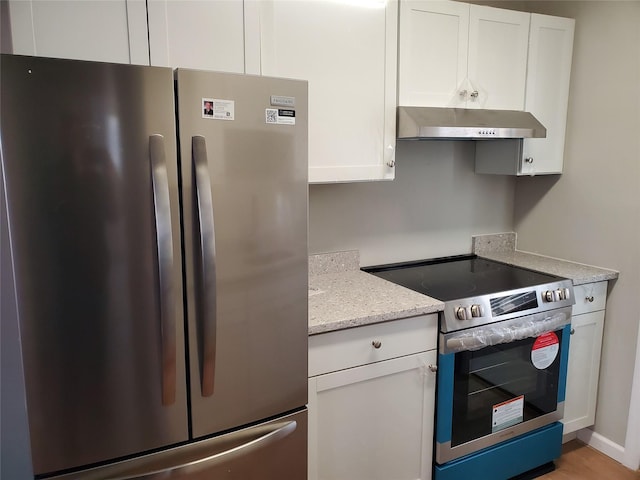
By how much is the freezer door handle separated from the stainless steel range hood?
1098 mm

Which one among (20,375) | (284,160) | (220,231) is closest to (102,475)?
(20,375)

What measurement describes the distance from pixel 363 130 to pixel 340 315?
77cm

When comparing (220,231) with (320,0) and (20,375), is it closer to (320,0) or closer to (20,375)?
(20,375)

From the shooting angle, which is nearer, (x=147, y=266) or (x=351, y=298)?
(x=147, y=266)

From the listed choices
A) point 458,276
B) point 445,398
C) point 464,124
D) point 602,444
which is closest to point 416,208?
point 458,276

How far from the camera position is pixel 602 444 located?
250 cm

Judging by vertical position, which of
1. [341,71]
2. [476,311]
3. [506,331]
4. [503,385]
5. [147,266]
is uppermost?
[341,71]

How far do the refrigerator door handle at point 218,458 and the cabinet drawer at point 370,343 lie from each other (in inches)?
8.6

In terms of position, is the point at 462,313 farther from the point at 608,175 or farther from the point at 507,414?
the point at 608,175

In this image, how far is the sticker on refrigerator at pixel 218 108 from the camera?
132 centimetres

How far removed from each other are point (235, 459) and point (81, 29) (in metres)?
1.39

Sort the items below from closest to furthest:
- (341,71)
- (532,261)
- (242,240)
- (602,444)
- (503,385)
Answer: (242,240)
(341,71)
(503,385)
(602,444)
(532,261)

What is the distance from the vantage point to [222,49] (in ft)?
5.42

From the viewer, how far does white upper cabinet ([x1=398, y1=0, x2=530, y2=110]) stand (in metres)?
2.04
